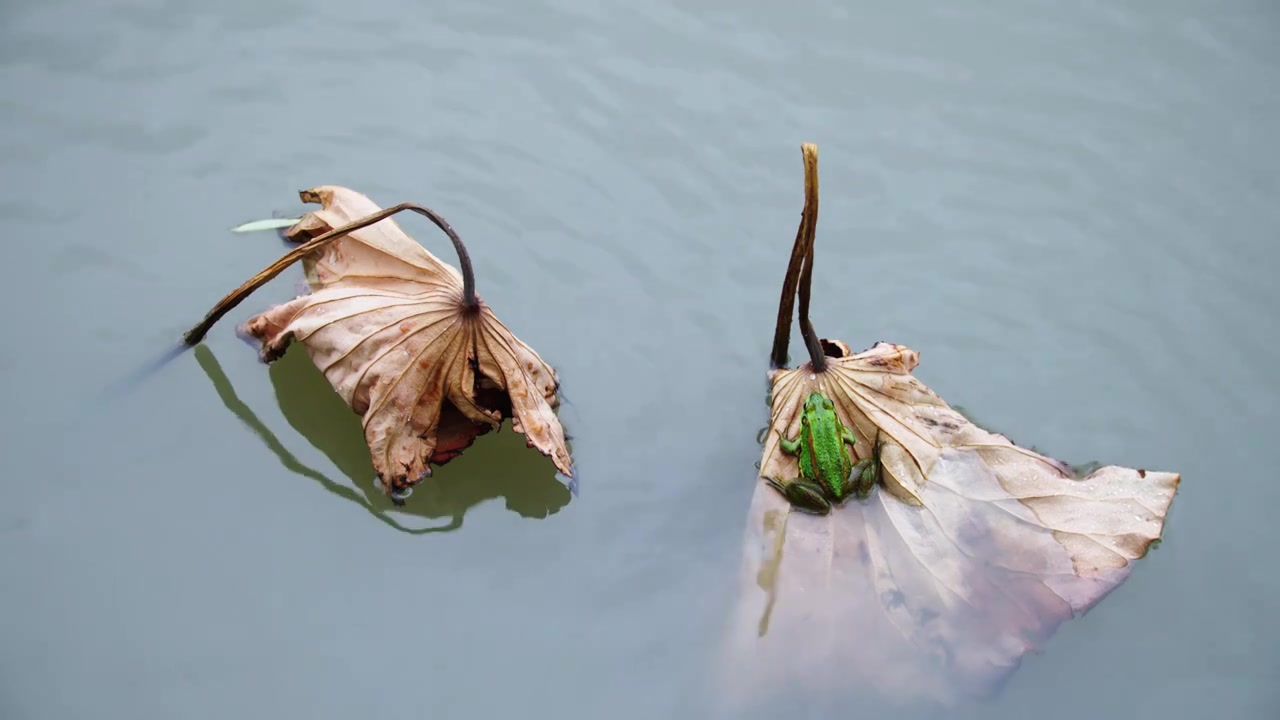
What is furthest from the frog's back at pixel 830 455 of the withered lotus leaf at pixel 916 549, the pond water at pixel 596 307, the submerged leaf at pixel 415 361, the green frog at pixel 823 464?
the submerged leaf at pixel 415 361

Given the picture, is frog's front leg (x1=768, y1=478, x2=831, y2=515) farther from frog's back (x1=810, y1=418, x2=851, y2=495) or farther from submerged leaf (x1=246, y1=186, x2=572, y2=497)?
submerged leaf (x1=246, y1=186, x2=572, y2=497)

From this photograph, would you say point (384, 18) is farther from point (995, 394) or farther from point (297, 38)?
point (995, 394)

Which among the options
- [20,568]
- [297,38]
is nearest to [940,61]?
[297,38]

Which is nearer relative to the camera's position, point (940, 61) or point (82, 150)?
point (82, 150)

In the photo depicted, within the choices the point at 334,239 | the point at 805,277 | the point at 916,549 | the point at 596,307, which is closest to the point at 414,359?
the point at 334,239

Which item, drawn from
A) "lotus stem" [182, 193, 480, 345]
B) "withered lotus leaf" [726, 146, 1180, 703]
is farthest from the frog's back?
"lotus stem" [182, 193, 480, 345]

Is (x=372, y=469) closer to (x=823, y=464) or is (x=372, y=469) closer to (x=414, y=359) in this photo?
(x=414, y=359)
